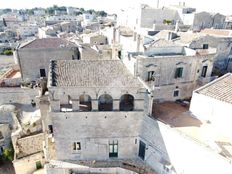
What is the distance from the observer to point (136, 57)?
84.3 ft

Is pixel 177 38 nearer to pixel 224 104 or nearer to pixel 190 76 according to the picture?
pixel 190 76

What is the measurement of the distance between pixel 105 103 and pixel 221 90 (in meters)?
11.8

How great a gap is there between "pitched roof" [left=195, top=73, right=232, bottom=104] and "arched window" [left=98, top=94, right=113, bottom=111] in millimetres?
9246

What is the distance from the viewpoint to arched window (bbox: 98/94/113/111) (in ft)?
78.7

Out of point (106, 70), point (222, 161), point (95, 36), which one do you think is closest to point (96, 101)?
point (106, 70)

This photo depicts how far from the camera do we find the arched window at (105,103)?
24002mm

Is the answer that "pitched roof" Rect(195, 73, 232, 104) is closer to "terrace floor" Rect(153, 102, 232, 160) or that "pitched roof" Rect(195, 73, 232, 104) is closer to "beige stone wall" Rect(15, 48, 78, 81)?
"terrace floor" Rect(153, 102, 232, 160)

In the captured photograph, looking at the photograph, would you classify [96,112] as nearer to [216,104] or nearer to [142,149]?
[142,149]

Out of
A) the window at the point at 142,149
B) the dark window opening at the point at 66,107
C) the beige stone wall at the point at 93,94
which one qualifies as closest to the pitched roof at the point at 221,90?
the beige stone wall at the point at 93,94

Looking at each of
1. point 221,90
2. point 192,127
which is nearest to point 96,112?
point 192,127

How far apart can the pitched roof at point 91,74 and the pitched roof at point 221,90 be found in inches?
275

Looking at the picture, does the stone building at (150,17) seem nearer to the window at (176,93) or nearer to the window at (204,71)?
the window at (204,71)

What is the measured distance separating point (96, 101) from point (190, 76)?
13699mm

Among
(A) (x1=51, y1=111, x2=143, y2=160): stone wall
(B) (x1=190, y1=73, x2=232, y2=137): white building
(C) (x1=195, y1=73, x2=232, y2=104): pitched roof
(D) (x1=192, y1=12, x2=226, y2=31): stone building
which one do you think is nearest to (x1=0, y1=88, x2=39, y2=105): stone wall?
(A) (x1=51, y1=111, x2=143, y2=160): stone wall
